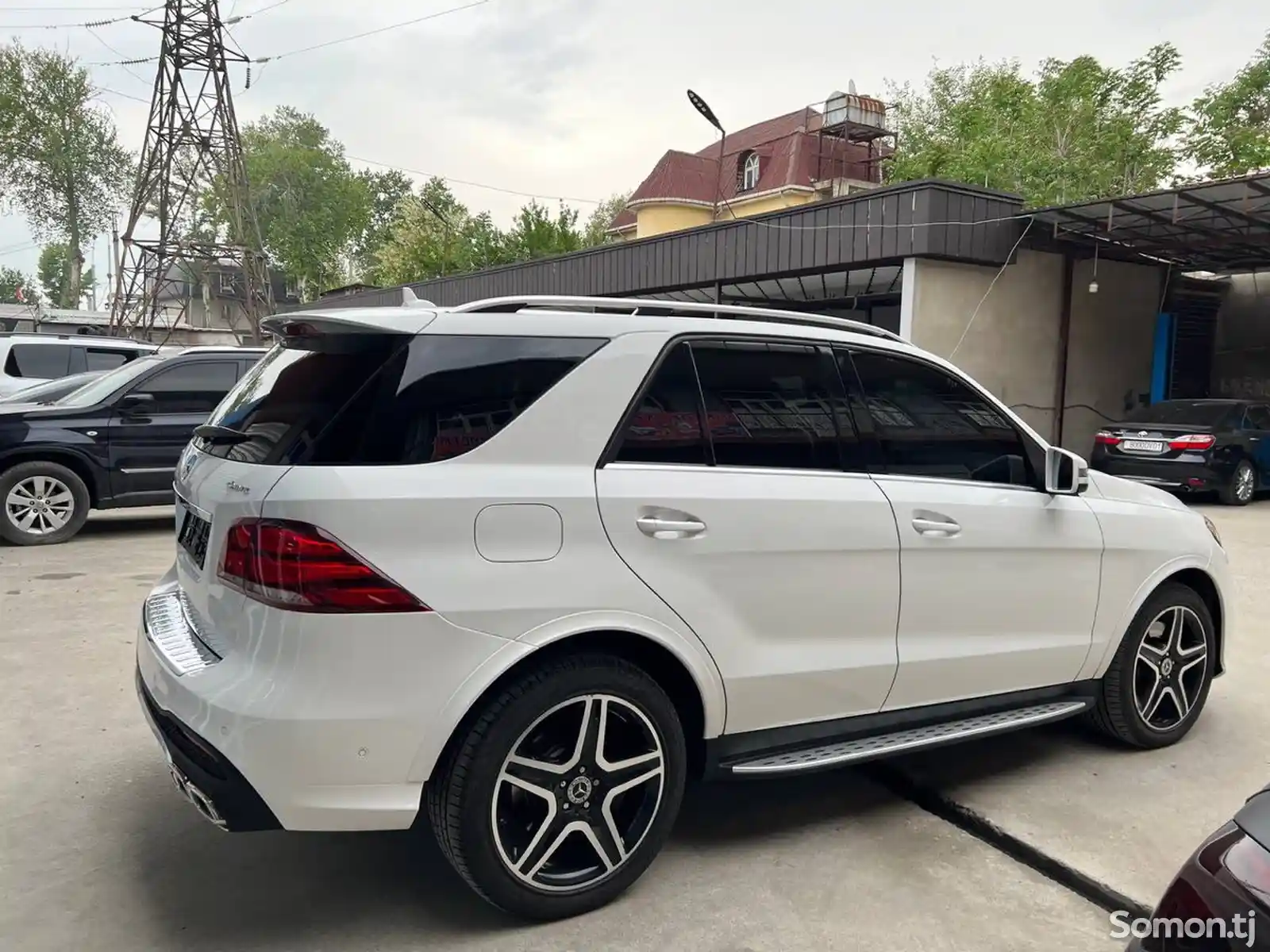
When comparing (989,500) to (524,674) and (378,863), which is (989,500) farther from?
(378,863)

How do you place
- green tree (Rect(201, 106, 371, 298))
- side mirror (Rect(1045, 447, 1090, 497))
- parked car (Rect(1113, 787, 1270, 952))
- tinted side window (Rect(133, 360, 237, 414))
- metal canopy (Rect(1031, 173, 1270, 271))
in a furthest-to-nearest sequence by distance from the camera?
green tree (Rect(201, 106, 371, 298))
metal canopy (Rect(1031, 173, 1270, 271))
tinted side window (Rect(133, 360, 237, 414))
side mirror (Rect(1045, 447, 1090, 497))
parked car (Rect(1113, 787, 1270, 952))

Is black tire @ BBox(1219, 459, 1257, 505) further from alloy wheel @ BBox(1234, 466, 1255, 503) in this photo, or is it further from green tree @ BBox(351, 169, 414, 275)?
green tree @ BBox(351, 169, 414, 275)

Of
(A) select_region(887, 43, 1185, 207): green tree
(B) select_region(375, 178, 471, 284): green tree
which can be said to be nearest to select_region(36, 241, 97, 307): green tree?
(B) select_region(375, 178, 471, 284): green tree

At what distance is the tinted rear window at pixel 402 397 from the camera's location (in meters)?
2.43

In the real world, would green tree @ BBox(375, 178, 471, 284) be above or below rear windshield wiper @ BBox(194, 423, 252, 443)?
above

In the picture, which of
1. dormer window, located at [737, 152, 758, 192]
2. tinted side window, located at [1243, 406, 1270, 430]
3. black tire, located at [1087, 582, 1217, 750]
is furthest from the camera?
dormer window, located at [737, 152, 758, 192]

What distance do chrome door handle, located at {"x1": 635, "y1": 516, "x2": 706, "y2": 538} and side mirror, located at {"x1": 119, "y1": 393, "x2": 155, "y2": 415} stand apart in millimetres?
7280

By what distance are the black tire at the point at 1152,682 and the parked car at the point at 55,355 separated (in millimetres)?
12662

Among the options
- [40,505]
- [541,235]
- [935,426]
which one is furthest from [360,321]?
[541,235]

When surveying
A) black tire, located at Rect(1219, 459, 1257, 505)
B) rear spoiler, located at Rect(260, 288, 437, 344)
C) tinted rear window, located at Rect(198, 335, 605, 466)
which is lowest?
black tire, located at Rect(1219, 459, 1257, 505)

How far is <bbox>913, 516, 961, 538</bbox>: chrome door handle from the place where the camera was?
3.16 meters

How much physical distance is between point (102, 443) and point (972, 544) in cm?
766

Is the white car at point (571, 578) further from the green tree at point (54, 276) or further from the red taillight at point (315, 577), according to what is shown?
the green tree at point (54, 276)

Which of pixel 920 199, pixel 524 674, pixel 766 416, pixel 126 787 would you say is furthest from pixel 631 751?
pixel 920 199
